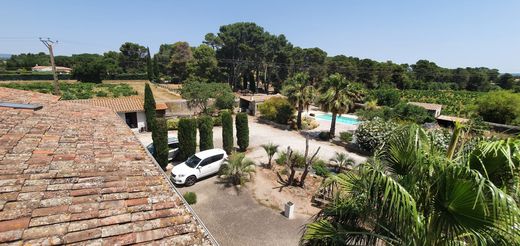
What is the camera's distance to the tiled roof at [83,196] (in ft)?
9.89

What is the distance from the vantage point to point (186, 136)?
16047mm

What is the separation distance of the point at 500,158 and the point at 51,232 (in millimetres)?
5282

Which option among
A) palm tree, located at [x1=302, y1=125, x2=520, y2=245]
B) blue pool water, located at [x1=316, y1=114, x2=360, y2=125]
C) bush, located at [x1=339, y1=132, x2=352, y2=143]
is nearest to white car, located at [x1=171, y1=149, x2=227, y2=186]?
palm tree, located at [x1=302, y1=125, x2=520, y2=245]

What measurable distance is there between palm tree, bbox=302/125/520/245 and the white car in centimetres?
1085

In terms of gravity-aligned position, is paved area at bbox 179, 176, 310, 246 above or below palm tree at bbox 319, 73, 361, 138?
below

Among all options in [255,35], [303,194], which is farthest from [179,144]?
[255,35]

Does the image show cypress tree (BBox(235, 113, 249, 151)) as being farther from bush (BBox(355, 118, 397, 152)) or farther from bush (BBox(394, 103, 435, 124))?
bush (BBox(394, 103, 435, 124))

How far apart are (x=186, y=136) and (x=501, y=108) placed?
30331 millimetres

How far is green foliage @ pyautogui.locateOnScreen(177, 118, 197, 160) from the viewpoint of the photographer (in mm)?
15852

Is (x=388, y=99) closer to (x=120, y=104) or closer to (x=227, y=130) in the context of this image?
(x=227, y=130)

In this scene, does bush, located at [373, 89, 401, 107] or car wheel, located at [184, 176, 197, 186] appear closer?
car wheel, located at [184, 176, 197, 186]

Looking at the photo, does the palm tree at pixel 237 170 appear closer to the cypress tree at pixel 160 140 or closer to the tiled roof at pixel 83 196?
the cypress tree at pixel 160 140

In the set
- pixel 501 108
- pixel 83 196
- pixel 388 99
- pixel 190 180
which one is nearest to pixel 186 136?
pixel 190 180

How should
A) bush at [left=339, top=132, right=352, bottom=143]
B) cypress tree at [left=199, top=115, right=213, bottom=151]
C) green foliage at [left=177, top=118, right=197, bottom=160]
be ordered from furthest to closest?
bush at [left=339, top=132, right=352, bottom=143] < cypress tree at [left=199, top=115, right=213, bottom=151] < green foliage at [left=177, top=118, right=197, bottom=160]
